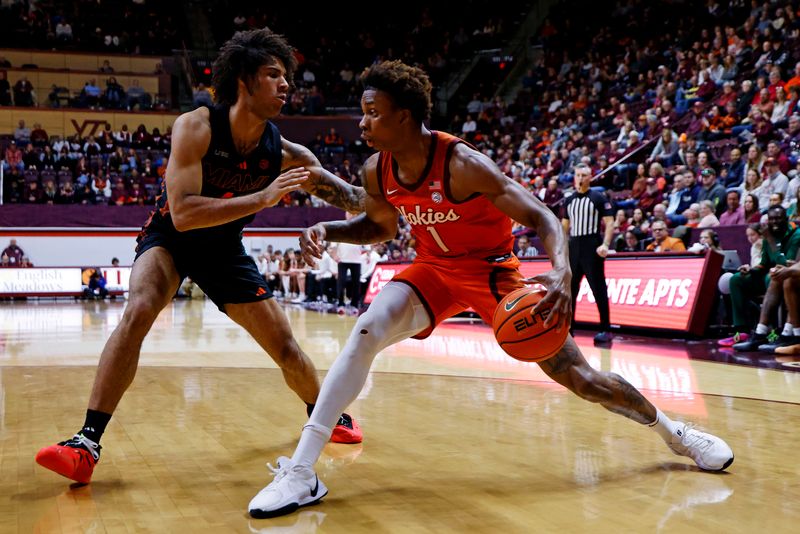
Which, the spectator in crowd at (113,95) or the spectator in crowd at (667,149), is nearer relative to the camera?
the spectator in crowd at (667,149)

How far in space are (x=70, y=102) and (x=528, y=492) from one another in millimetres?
27519

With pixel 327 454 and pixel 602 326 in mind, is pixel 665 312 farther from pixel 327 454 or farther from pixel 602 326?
pixel 327 454

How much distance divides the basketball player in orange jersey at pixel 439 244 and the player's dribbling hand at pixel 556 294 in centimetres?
23

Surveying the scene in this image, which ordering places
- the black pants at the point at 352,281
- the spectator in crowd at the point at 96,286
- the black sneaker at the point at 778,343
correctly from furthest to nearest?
the spectator in crowd at the point at 96,286 < the black pants at the point at 352,281 < the black sneaker at the point at 778,343

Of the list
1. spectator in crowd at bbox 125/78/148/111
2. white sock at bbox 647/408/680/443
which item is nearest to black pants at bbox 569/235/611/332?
white sock at bbox 647/408/680/443

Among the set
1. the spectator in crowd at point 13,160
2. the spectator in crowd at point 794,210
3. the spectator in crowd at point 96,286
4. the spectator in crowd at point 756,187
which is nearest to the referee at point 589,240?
the spectator in crowd at point 794,210

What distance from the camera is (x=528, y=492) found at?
10.0ft

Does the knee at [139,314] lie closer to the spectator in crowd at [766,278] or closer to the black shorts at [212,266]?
the black shorts at [212,266]

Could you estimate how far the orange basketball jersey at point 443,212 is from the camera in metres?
3.39

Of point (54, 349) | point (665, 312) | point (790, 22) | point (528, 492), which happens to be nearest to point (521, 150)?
point (790, 22)

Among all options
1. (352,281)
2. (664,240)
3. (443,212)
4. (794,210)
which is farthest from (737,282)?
(352,281)

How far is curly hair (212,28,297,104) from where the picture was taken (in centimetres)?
380

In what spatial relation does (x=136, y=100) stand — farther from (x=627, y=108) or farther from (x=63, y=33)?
(x=627, y=108)

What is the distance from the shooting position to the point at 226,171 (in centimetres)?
379
